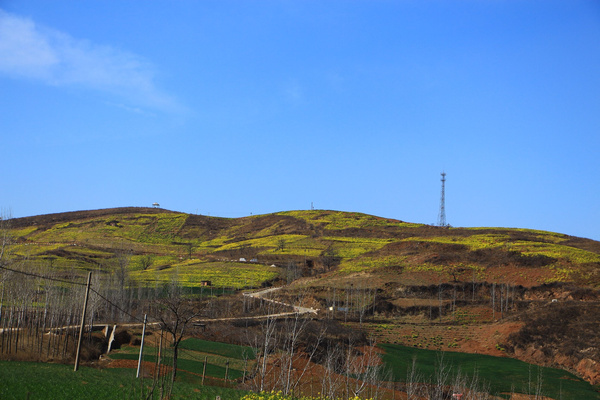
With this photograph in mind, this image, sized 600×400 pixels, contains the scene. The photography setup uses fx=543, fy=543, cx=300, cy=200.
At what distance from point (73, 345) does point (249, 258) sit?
8901cm

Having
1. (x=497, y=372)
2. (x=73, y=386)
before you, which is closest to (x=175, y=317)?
(x=73, y=386)

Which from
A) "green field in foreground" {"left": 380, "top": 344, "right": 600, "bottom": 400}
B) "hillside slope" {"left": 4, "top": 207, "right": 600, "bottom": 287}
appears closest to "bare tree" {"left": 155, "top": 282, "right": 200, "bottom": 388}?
"green field in foreground" {"left": 380, "top": 344, "right": 600, "bottom": 400}

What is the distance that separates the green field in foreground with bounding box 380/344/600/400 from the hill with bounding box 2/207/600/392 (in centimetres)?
380

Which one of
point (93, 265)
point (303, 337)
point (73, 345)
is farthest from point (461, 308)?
point (93, 265)

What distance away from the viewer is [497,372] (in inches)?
2157

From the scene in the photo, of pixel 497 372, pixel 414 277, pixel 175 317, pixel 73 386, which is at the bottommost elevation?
pixel 497 372

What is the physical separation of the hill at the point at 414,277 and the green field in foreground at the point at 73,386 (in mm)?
39485

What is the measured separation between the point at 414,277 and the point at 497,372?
4621 cm

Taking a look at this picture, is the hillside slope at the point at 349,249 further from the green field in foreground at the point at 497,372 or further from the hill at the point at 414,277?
the green field in foreground at the point at 497,372

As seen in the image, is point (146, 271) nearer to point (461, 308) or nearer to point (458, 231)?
point (461, 308)

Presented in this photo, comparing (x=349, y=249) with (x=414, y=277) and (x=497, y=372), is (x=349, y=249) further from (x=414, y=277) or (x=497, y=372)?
(x=497, y=372)

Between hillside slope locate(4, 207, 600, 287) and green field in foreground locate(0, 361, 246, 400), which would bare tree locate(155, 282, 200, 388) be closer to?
green field in foreground locate(0, 361, 246, 400)

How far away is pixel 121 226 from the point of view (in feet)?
648

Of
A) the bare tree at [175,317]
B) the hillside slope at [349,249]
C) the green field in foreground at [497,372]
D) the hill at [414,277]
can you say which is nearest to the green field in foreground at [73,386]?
the bare tree at [175,317]
